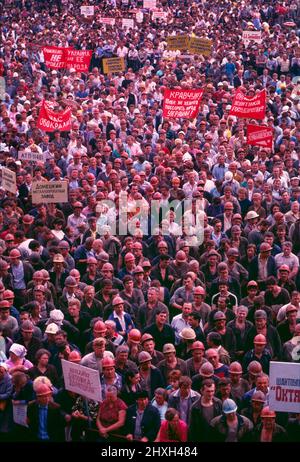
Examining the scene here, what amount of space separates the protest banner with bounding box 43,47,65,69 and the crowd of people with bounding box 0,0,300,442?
61 centimetres

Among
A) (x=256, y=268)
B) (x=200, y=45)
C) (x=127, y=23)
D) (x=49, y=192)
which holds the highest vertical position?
(x=200, y=45)

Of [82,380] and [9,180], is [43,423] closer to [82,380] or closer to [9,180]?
[82,380]

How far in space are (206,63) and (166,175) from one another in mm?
11398

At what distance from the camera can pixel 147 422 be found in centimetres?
1066

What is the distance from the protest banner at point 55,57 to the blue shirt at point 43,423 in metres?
16.4

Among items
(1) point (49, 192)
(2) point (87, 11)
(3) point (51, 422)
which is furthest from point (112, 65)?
(3) point (51, 422)

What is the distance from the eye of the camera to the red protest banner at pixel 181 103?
69.7 feet

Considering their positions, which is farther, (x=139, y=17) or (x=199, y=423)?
(x=139, y=17)

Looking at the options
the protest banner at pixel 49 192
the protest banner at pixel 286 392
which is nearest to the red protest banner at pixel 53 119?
the protest banner at pixel 49 192

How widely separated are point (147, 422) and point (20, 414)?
131 centimetres

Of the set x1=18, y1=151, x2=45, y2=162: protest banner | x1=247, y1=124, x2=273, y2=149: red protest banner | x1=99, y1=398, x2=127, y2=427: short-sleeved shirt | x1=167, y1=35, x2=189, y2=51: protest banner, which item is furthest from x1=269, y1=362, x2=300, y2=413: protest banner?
x1=167, y1=35, x2=189, y2=51: protest banner

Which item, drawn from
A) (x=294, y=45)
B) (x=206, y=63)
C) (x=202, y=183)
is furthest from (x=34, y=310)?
(x=294, y=45)

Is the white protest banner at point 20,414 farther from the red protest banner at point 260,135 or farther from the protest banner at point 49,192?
the red protest banner at point 260,135

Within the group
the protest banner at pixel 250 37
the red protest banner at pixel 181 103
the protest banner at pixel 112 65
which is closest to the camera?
the red protest banner at pixel 181 103
